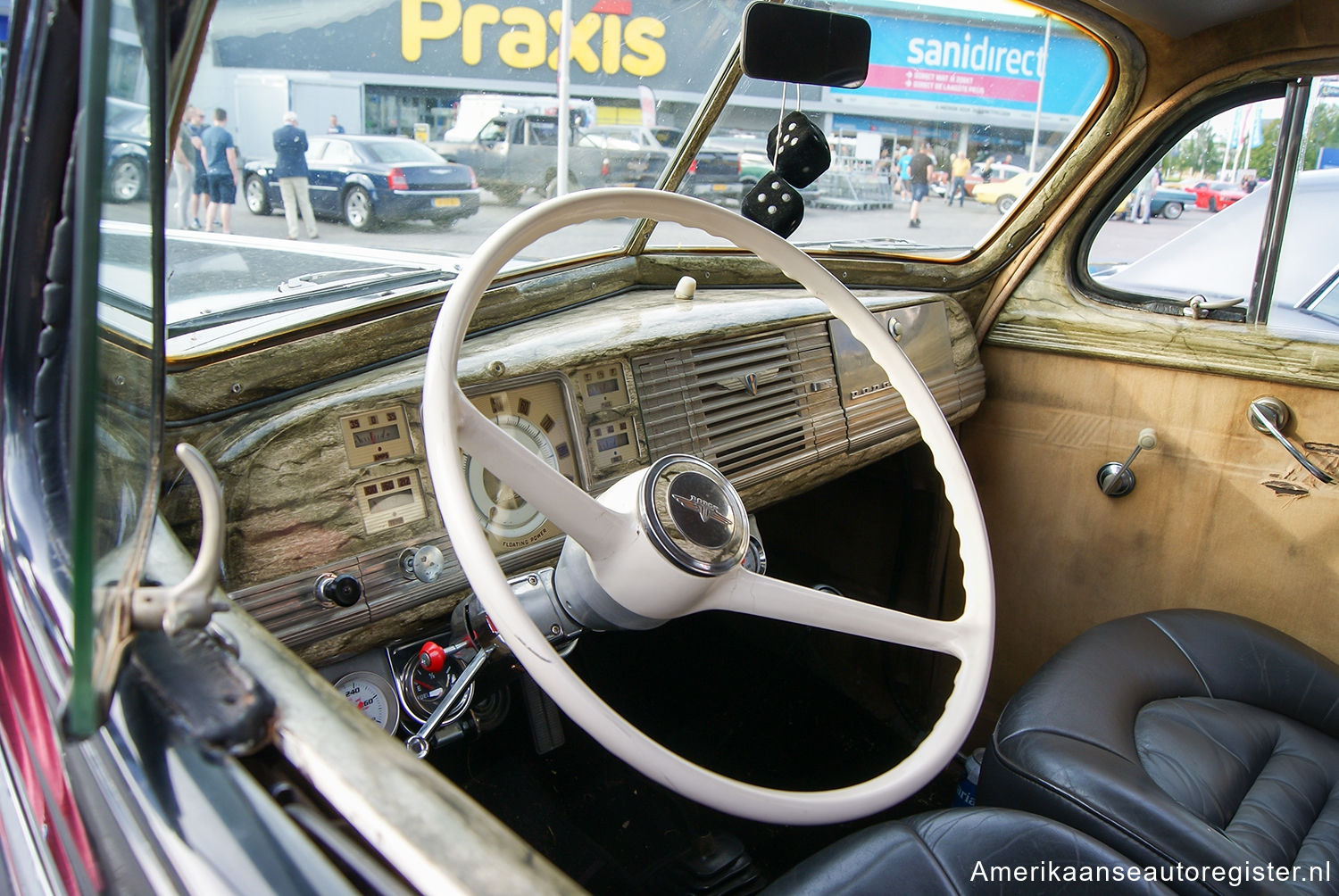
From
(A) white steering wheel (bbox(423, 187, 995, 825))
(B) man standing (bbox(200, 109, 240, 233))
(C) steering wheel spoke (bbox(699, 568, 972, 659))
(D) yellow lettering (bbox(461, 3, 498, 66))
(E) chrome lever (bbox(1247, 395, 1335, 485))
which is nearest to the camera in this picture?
(A) white steering wheel (bbox(423, 187, 995, 825))

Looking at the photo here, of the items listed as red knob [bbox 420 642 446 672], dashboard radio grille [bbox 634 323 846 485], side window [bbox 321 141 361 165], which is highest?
side window [bbox 321 141 361 165]

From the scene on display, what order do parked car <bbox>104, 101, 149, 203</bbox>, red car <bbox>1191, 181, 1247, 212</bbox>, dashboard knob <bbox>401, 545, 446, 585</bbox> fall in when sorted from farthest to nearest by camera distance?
red car <bbox>1191, 181, 1247, 212</bbox> → dashboard knob <bbox>401, 545, 446, 585</bbox> → parked car <bbox>104, 101, 149, 203</bbox>

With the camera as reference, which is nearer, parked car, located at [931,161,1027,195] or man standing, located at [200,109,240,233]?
man standing, located at [200,109,240,233]

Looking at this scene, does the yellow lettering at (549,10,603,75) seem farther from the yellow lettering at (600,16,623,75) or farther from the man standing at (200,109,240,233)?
the man standing at (200,109,240,233)

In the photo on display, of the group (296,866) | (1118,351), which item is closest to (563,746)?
(296,866)

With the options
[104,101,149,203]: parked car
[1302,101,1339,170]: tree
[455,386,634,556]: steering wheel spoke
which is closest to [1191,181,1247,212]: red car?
[1302,101,1339,170]: tree

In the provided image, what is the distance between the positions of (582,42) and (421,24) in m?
0.35

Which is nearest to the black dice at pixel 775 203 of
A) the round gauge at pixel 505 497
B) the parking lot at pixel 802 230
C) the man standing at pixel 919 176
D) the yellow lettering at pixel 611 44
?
the parking lot at pixel 802 230

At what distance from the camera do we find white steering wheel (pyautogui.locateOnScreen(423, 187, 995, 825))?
2.98 ft

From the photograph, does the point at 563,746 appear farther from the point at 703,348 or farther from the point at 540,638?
the point at 540,638

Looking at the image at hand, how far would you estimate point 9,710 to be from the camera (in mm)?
940

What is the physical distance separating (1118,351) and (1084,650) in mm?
935

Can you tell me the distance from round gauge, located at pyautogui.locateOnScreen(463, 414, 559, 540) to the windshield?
1.39 ft

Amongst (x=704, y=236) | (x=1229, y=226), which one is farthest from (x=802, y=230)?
(x=1229, y=226)
